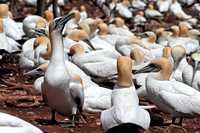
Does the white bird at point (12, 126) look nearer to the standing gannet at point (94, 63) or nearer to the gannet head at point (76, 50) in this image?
the standing gannet at point (94, 63)

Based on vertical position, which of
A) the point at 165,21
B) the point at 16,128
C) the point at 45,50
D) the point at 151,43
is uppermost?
the point at 16,128

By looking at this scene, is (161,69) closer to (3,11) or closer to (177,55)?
(177,55)

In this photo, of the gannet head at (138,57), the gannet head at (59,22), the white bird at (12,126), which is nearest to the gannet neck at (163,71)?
the gannet head at (59,22)

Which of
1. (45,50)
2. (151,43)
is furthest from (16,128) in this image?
(151,43)

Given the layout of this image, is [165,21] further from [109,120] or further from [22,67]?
[109,120]

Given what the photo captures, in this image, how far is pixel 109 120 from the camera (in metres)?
5.46

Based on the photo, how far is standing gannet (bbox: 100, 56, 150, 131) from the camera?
5.39m

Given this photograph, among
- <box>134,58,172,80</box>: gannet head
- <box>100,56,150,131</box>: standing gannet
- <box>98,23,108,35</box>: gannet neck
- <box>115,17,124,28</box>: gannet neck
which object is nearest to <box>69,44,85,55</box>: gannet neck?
<box>134,58,172,80</box>: gannet head

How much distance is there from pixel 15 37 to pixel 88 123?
20.6 ft

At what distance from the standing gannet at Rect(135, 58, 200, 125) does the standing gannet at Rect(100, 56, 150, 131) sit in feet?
3.47

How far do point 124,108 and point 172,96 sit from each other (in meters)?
1.46

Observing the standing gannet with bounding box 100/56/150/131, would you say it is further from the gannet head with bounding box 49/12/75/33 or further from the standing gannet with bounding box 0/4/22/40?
the standing gannet with bounding box 0/4/22/40

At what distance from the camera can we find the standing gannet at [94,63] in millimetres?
9172

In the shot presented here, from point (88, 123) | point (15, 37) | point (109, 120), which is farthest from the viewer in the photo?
point (15, 37)
